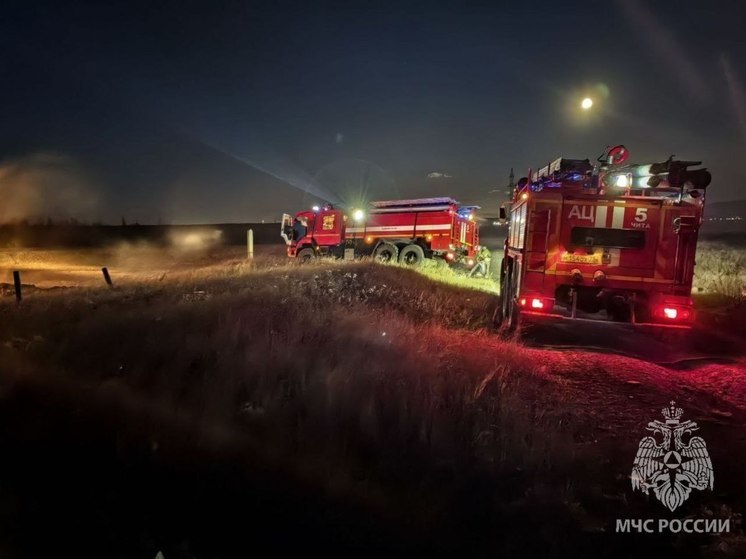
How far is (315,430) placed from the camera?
12.5 ft

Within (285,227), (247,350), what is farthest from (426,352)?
(285,227)

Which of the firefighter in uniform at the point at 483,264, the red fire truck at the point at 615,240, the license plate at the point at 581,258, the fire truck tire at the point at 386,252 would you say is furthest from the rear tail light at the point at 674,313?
the firefighter in uniform at the point at 483,264

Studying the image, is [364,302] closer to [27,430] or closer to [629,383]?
[629,383]

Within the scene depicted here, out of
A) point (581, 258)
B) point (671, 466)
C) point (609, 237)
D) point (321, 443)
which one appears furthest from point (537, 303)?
point (321, 443)

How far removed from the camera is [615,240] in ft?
24.4

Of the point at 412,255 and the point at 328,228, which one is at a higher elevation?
the point at 328,228

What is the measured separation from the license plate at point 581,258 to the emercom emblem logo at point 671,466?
11.8ft

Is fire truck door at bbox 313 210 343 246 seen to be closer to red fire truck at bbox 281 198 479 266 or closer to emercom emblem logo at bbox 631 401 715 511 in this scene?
red fire truck at bbox 281 198 479 266

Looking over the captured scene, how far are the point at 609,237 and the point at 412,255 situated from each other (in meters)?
12.4

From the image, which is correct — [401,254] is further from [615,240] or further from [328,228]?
[615,240]

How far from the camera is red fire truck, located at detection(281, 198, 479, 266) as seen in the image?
19.1m

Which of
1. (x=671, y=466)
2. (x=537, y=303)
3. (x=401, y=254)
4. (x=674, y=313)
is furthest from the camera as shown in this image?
(x=401, y=254)

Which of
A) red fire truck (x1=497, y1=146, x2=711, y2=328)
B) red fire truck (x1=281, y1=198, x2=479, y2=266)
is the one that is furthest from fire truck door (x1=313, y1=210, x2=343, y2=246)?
red fire truck (x1=497, y1=146, x2=711, y2=328)

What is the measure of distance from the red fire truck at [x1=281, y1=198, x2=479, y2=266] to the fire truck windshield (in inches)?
454
